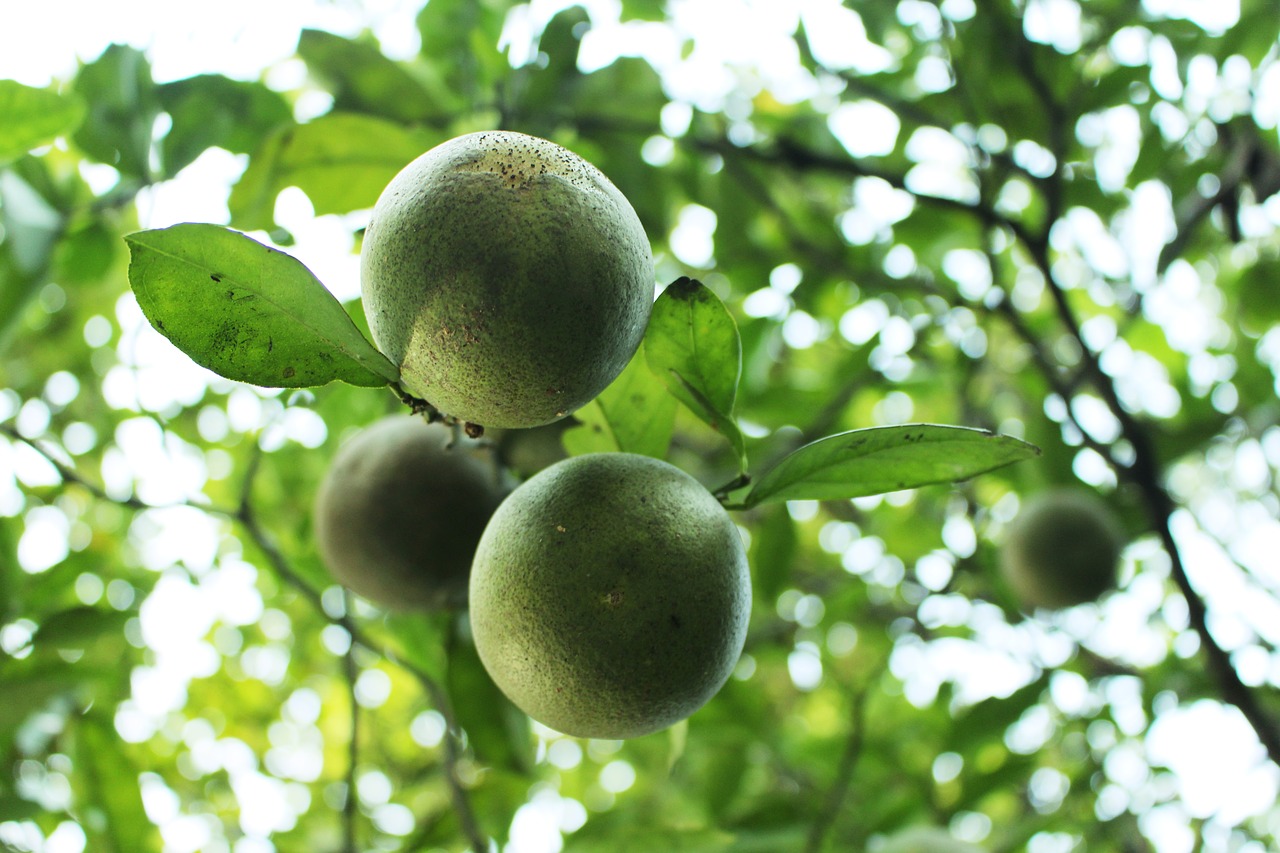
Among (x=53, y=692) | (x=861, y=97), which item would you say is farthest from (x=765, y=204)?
(x=53, y=692)

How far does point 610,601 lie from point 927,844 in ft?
4.58

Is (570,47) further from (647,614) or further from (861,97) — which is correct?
(647,614)

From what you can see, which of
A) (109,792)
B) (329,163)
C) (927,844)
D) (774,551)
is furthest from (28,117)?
(927,844)

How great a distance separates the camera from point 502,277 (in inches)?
34.8

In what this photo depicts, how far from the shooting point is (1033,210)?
10.3 feet

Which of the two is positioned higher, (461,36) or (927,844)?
(461,36)

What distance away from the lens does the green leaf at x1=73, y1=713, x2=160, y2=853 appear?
2107mm

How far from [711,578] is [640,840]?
988mm

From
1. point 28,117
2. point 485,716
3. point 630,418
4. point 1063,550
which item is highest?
point 28,117

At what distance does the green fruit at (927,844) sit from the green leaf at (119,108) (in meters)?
2.06

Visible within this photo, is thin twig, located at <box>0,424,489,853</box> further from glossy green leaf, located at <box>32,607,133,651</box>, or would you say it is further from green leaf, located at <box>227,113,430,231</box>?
green leaf, located at <box>227,113,430,231</box>

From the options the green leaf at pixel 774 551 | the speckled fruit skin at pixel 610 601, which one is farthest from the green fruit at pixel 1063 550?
the speckled fruit skin at pixel 610 601

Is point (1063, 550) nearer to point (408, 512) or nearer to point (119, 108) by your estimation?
point (408, 512)

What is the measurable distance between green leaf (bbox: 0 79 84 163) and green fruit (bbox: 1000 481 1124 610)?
2.26m
